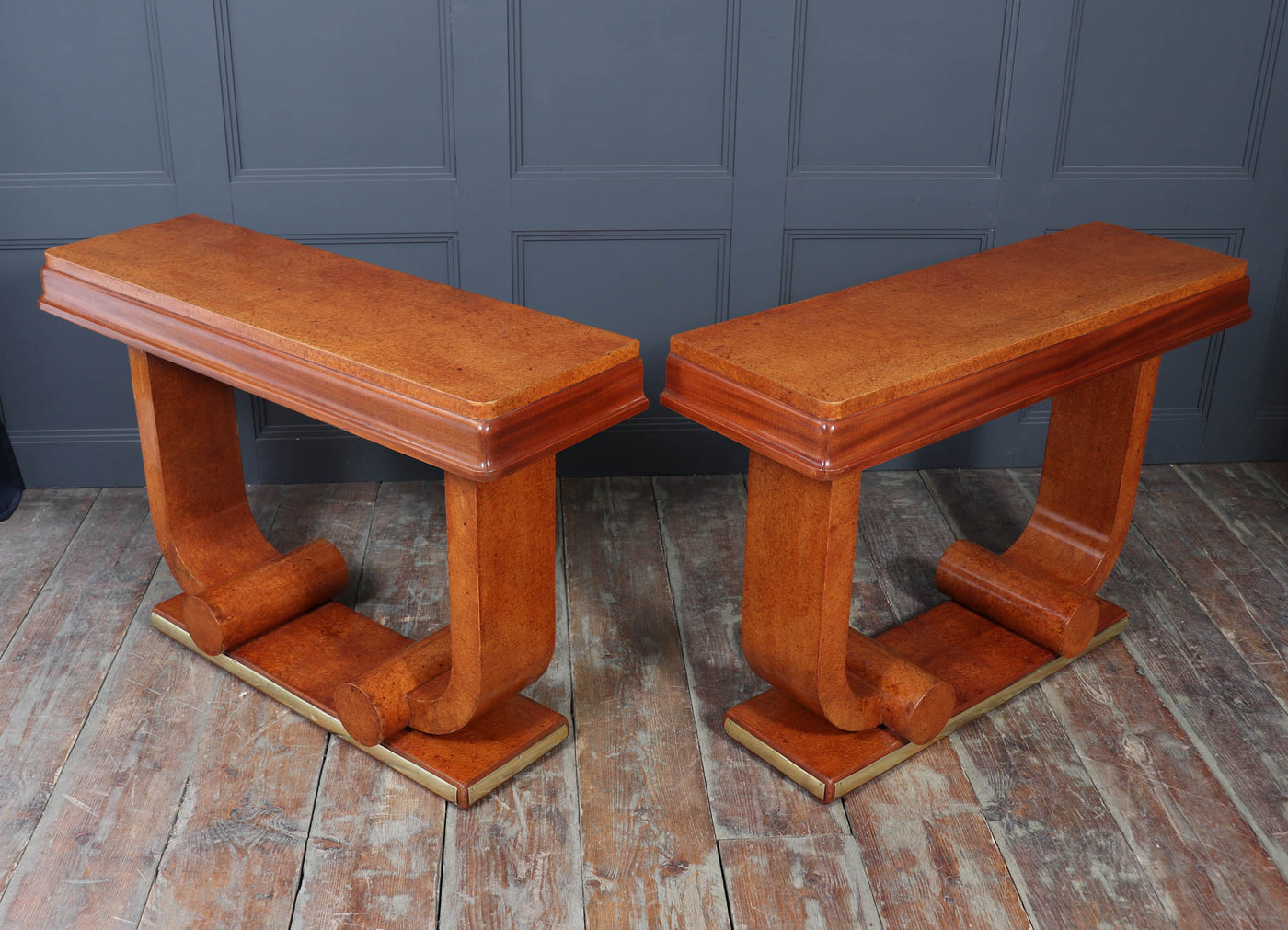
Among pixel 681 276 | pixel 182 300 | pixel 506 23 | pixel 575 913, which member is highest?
pixel 506 23

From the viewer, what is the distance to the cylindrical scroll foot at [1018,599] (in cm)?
238

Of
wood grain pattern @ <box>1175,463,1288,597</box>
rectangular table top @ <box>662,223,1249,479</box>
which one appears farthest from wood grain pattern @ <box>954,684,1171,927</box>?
wood grain pattern @ <box>1175,463,1288,597</box>

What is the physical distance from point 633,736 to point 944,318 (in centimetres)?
93

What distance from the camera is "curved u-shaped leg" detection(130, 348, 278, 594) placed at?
2.32 meters

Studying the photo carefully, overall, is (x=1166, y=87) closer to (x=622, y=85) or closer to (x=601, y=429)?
(x=622, y=85)

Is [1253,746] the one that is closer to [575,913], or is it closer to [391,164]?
[575,913]

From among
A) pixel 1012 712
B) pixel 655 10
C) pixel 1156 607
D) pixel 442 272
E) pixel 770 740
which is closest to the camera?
pixel 770 740

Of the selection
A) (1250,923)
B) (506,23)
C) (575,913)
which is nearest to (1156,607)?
(1250,923)

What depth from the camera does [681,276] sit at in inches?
121

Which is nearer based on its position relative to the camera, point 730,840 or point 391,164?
point 730,840

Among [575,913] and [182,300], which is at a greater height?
[182,300]

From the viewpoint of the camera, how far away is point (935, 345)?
A: 1.91 m

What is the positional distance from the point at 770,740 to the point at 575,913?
1.59 feet

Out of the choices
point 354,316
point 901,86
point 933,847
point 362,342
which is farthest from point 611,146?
point 933,847
